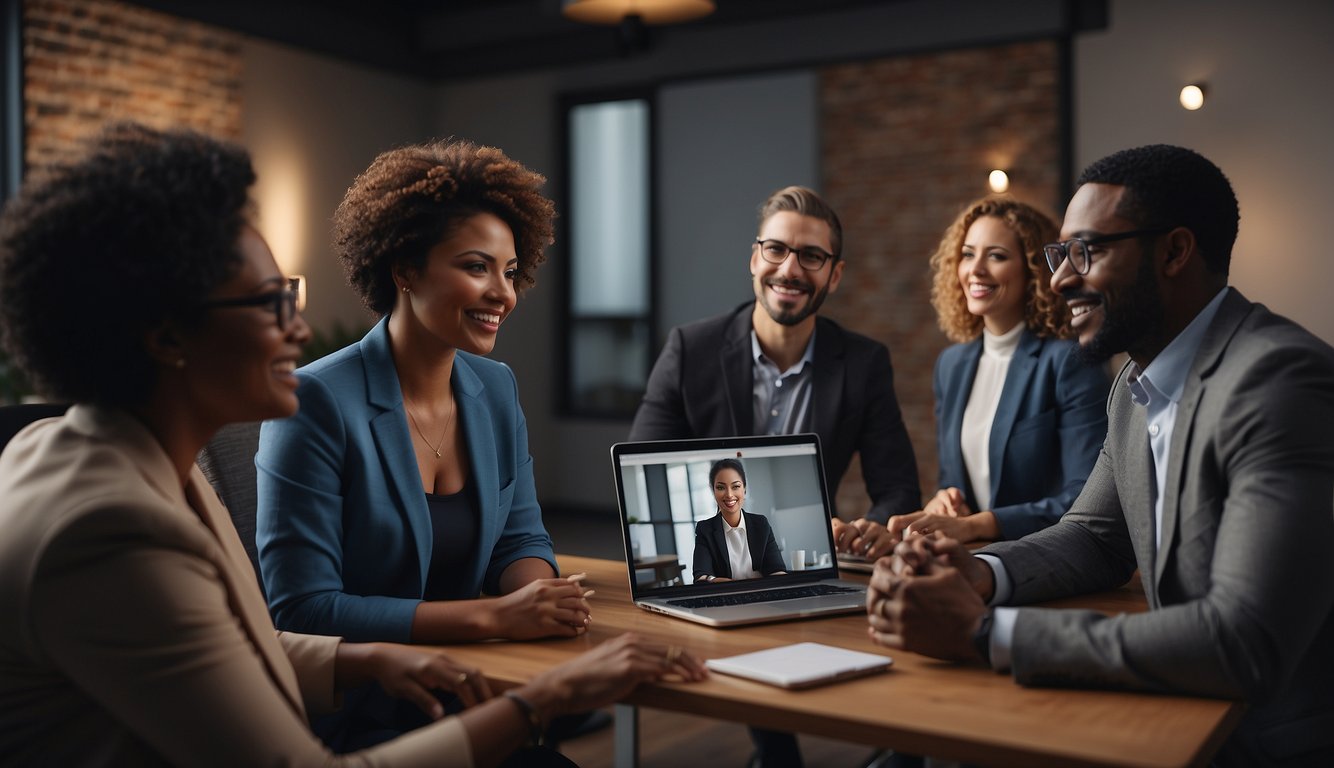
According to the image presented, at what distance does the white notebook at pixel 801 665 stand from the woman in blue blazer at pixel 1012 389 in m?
1.11

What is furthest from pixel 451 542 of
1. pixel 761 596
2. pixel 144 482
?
pixel 144 482

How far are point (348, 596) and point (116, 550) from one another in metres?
0.60

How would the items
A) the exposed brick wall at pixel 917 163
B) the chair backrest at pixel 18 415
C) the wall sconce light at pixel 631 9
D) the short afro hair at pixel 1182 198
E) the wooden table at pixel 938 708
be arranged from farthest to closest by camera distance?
the exposed brick wall at pixel 917 163
the wall sconce light at pixel 631 9
the chair backrest at pixel 18 415
the short afro hair at pixel 1182 198
the wooden table at pixel 938 708

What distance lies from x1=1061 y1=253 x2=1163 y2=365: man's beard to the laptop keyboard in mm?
613

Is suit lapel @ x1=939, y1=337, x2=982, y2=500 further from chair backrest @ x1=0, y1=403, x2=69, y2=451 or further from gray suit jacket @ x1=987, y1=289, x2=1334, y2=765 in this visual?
chair backrest @ x1=0, y1=403, x2=69, y2=451

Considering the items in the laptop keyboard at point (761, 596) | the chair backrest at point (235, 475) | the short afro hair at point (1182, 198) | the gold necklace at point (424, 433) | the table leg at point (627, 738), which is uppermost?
the short afro hair at point (1182, 198)

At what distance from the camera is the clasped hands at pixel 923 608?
1477 millimetres

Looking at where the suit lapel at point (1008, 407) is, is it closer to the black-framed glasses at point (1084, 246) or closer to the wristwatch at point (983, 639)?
the black-framed glasses at point (1084, 246)

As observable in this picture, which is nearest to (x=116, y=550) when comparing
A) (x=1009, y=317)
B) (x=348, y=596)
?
(x=348, y=596)

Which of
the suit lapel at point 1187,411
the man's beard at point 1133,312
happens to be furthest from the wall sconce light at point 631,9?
the suit lapel at point 1187,411

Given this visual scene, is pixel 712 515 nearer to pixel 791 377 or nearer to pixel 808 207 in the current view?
pixel 791 377

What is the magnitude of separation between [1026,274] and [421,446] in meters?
1.75

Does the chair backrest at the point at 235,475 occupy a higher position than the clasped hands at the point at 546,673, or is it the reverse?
the chair backrest at the point at 235,475

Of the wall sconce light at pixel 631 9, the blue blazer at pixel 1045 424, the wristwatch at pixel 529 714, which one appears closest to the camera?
the wristwatch at pixel 529 714
